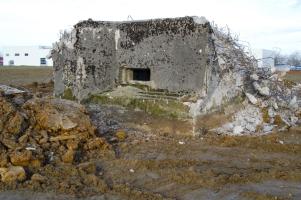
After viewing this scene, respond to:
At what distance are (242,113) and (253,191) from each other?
3.76 m

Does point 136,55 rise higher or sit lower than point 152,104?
higher

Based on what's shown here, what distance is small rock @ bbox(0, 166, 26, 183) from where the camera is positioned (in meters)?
4.85

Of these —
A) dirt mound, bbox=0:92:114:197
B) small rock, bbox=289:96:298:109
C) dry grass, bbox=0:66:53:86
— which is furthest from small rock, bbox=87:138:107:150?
dry grass, bbox=0:66:53:86

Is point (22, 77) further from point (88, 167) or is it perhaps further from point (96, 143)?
point (88, 167)

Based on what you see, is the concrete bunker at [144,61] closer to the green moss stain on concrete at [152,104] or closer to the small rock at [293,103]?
the green moss stain on concrete at [152,104]

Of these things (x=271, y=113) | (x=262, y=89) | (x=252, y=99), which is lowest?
(x=271, y=113)

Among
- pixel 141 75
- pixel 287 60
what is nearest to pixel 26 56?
pixel 287 60

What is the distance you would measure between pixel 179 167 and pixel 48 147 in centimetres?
186

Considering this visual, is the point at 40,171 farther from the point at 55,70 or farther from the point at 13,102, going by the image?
the point at 55,70

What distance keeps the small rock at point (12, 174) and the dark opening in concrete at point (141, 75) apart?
551 centimetres

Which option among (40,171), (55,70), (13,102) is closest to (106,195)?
(40,171)

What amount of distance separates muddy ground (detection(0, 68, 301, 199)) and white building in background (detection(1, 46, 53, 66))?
64.3 metres

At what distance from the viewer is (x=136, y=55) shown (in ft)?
31.0

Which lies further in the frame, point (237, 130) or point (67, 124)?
point (237, 130)
